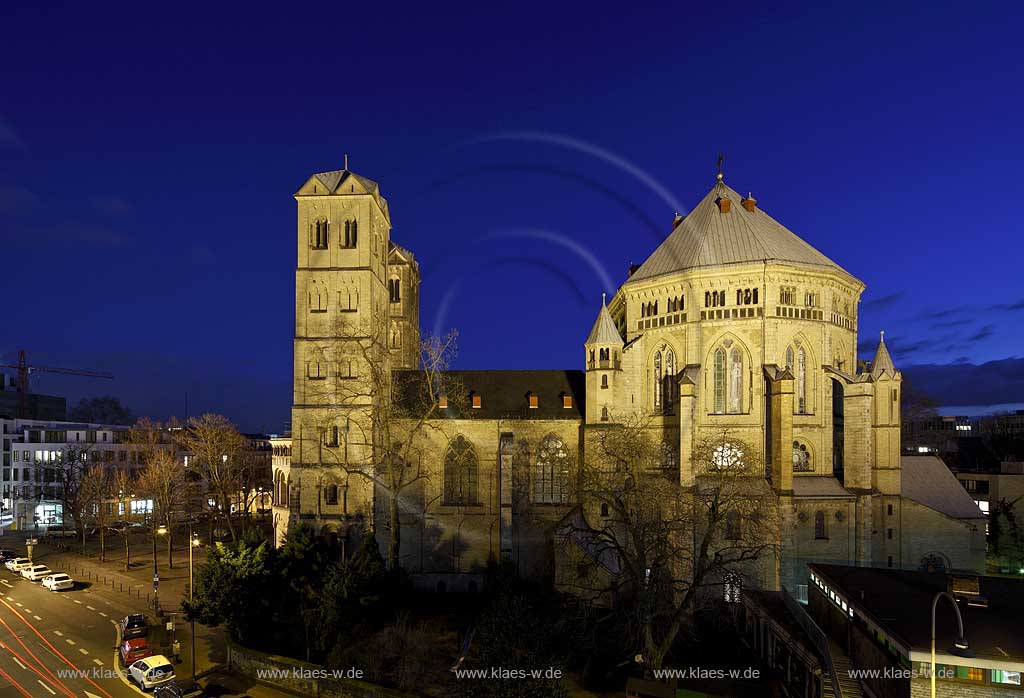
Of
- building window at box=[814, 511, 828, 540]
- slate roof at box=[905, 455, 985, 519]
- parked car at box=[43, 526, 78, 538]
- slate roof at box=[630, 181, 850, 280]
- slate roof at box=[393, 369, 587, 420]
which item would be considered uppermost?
slate roof at box=[630, 181, 850, 280]

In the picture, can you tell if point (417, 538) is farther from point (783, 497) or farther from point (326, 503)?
point (783, 497)

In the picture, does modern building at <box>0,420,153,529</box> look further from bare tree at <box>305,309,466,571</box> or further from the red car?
the red car

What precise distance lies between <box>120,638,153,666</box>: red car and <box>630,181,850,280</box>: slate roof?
39232 millimetres

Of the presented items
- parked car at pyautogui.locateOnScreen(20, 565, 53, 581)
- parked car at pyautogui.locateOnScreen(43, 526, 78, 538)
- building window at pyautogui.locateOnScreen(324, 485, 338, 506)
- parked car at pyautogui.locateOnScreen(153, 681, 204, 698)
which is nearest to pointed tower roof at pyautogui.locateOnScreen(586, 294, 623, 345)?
building window at pyautogui.locateOnScreen(324, 485, 338, 506)

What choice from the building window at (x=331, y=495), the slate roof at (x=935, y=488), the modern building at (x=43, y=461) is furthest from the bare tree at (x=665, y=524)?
the modern building at (x=43, y=461)

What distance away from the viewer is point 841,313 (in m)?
48.4

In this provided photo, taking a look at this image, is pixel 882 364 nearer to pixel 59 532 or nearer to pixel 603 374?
pixel 603 374

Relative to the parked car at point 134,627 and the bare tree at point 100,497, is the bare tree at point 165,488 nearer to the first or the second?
the bare tree at point 100,497

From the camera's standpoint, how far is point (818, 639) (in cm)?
3020

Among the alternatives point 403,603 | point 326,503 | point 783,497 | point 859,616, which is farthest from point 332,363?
point 859,616

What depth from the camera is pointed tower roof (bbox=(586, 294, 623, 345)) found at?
48.9m

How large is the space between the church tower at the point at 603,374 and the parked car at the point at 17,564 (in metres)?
48.2

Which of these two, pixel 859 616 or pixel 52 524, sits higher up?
pixel 859 616

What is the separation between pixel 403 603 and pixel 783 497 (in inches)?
982
